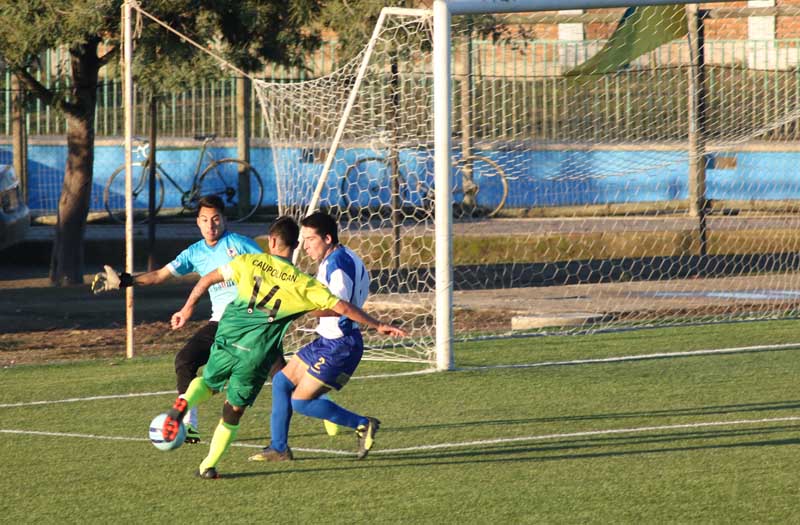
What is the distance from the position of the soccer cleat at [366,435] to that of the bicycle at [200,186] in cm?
1299

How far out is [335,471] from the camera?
731 centimetres

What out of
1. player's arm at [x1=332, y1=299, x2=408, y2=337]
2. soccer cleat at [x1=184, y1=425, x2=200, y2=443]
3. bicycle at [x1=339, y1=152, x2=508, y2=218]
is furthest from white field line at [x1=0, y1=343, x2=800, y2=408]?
player's arm at [x1=332, y1=299, x2=408, y2=337]

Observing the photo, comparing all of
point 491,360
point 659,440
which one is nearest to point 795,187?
point 491,360

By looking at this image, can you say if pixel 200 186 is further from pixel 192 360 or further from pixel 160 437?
pixel 160 437

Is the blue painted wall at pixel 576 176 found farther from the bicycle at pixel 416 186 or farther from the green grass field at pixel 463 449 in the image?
the green grass field at pixel 463 449

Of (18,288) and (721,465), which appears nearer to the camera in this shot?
(721,465)

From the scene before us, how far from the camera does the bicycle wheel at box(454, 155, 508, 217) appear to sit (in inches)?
698

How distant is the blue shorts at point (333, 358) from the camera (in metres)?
7.43

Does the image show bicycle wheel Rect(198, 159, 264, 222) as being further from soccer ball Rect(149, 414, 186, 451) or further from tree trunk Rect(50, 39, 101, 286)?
soccer ball Rect(149, 414, 186, 451)

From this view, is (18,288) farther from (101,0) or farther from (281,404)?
(281,404)

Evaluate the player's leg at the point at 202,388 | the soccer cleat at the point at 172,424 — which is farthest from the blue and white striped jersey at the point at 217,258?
the soccer cleat at the point at 172,424

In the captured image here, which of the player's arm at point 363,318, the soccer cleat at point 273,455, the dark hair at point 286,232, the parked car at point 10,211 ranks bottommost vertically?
the soccer cleat at point 273,455

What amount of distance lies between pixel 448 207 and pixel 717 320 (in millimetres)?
4232

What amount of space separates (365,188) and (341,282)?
8.25 meters
